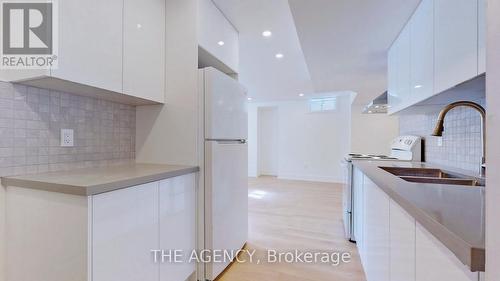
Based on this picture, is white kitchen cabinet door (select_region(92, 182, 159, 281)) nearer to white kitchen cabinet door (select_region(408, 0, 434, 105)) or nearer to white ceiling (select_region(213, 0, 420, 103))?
white ceiling (select_region(213, 0, 420, 103))

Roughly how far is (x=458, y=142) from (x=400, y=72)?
70cm

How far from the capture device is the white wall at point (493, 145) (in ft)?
1.25

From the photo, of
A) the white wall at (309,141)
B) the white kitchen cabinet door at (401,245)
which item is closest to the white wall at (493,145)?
the white kitchen cabinet door at (401,245)

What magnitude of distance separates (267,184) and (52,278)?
16.1ft

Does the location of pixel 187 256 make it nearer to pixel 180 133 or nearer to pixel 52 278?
pixel 52 278

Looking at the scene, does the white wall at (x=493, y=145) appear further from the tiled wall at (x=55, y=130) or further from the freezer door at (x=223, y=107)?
the tiled wall at (x=55, y=130)

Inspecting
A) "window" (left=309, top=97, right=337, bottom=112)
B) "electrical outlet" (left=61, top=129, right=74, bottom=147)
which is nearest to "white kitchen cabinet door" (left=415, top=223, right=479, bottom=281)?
"electrical outlet" (left=61, top=129, right=74, bottom=147)

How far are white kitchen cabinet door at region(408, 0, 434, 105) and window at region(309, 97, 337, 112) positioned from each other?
15.2 ft

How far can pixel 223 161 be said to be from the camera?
1.87 metres

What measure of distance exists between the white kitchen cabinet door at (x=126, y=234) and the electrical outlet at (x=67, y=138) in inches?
25.5

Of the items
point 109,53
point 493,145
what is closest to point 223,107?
point 109,53

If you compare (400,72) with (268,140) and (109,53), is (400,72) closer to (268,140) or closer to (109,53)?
(109,53)

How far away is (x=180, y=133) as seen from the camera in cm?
178

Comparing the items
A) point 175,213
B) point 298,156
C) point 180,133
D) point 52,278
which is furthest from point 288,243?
point 298,156
